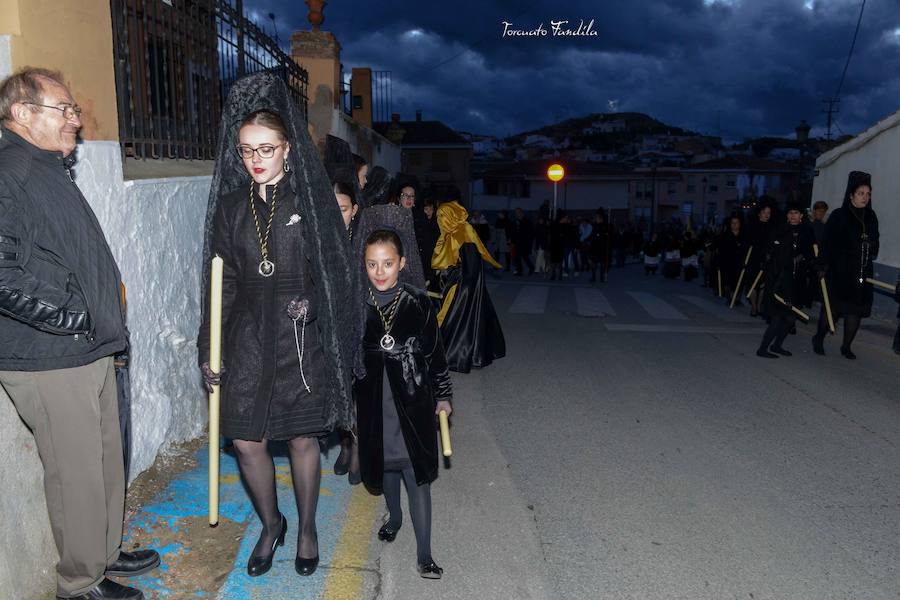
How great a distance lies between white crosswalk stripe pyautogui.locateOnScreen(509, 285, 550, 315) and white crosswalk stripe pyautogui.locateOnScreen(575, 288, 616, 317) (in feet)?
2.11

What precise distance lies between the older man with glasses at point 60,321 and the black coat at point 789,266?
7.42 m

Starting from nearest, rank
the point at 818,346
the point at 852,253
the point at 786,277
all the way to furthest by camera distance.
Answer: the point at 852,253 → the point at 786,277 → the point at 818,346

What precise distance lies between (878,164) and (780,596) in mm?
15009

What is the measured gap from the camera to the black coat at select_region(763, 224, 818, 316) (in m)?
8.41

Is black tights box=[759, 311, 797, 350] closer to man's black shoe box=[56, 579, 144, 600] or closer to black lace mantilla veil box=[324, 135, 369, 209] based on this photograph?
black lace mantilla veil box=[324, 135, 369, 209]

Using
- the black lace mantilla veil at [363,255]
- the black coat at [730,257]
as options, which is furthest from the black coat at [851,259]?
the black lace mantilla veil at [363,255]

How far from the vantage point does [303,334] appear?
326 centimetres

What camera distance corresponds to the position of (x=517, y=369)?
25.4 feet

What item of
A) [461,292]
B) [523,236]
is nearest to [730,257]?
[523,236]

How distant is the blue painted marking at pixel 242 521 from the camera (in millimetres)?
3238

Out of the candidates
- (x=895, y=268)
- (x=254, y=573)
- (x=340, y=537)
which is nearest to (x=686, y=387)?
(x=340, y=537)

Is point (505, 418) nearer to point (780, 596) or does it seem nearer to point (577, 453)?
point (577, 453)

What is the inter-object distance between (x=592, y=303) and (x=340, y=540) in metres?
10.5

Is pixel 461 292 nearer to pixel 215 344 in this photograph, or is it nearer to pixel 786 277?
pixel 786 277
